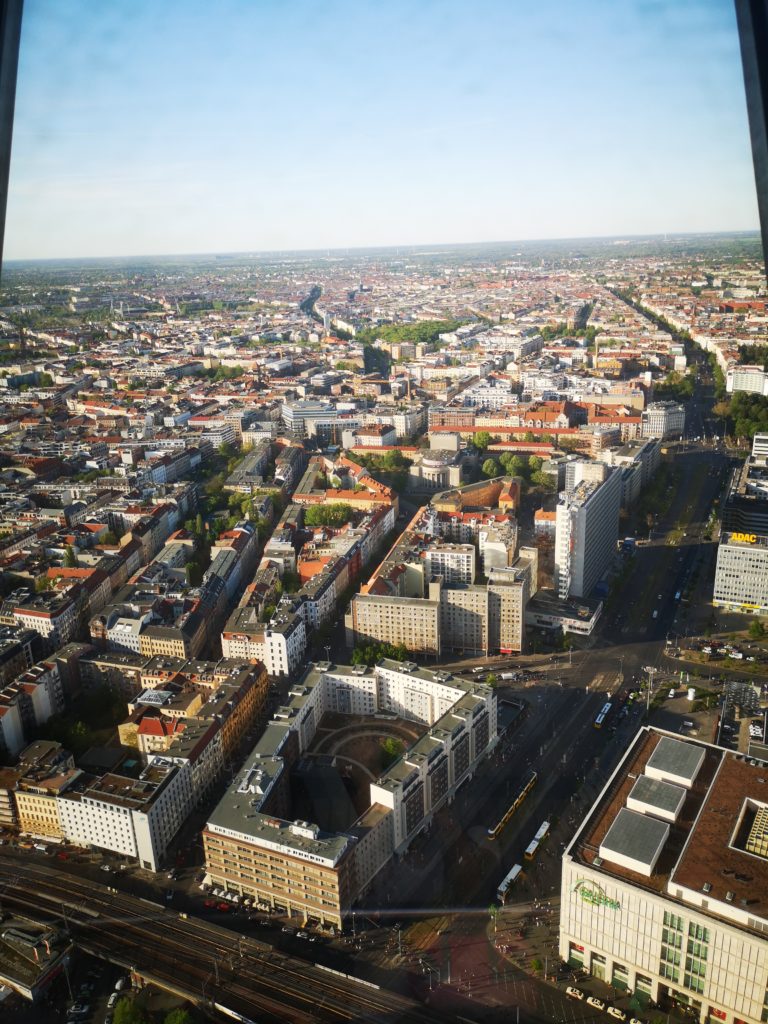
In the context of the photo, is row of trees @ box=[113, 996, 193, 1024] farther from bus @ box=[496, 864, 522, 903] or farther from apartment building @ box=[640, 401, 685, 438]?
apartment building @ box=[640, 401, 685, 438]

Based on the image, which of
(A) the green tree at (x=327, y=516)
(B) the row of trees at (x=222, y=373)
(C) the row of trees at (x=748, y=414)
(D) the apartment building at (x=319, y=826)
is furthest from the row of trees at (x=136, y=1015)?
(B) the row of trees at (x=222, y=373)

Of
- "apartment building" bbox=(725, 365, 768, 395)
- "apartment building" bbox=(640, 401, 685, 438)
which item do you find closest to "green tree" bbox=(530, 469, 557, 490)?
"apartment building" bbox=(640, 401, 685, 438)

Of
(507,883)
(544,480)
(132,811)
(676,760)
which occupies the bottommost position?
(507,883)

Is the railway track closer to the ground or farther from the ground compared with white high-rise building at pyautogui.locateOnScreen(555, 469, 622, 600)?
closer to the ground

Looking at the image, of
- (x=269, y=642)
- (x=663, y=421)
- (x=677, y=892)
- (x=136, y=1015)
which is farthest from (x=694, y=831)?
(x=663, y=421)

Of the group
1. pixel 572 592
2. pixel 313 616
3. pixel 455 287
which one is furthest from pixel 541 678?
pixel 455 287

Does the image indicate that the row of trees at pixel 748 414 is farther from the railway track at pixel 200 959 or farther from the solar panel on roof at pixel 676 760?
the railway track at pixel 200 959

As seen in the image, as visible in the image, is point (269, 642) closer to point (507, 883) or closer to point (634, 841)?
point (507, 883)
